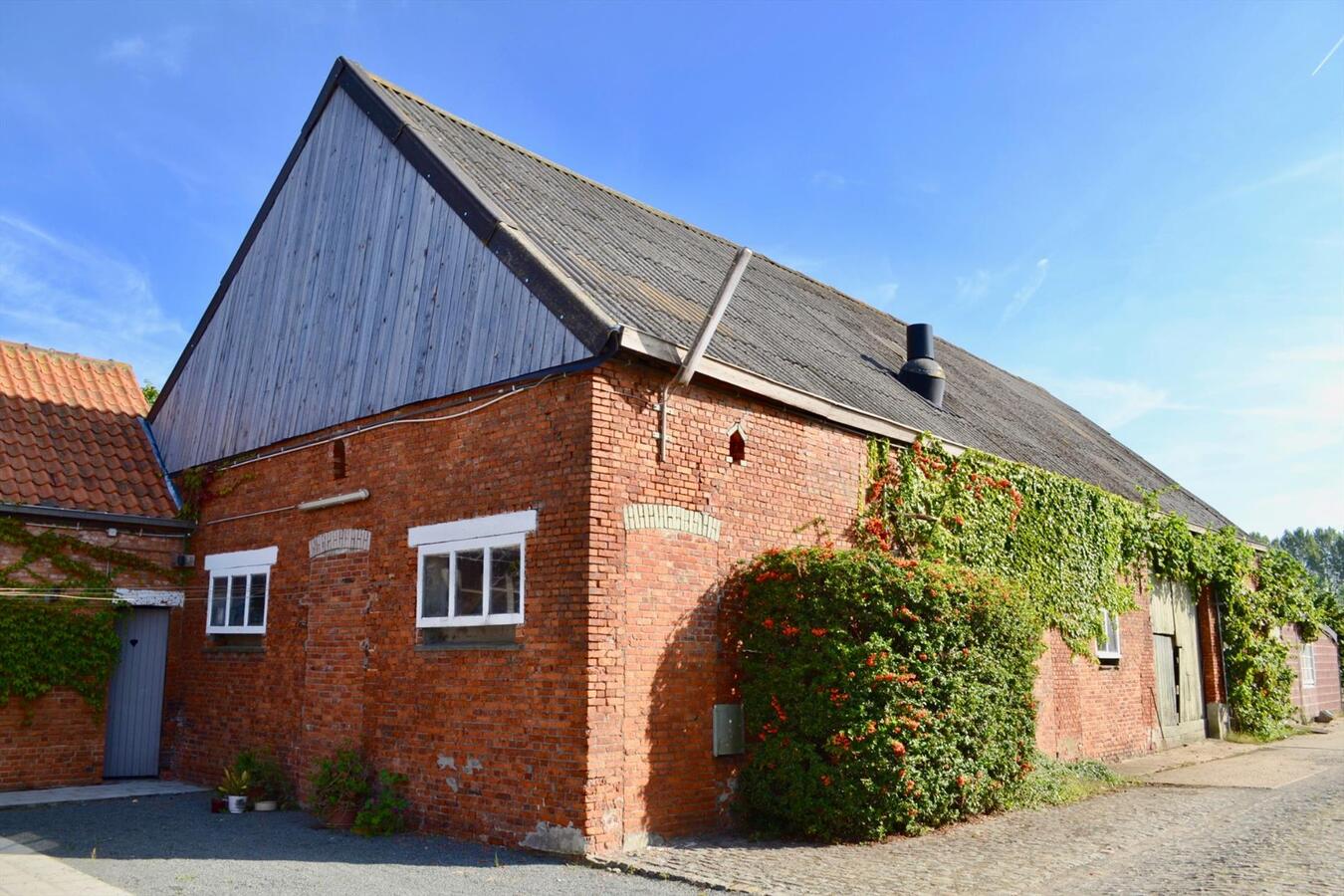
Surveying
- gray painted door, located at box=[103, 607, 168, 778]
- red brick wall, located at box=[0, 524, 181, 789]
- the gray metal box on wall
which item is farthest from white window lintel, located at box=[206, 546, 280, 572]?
the gray metal box on wall

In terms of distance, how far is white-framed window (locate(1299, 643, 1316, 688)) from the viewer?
928 inches

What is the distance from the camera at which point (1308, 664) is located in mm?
24078

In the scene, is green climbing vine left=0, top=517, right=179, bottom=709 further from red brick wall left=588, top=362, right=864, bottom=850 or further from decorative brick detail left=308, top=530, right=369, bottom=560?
red brick wall left=588, top=362, right=864, bottom=850

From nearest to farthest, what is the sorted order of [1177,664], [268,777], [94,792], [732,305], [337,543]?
1. [337,543]
2. [268,777]
3. [94,792]
4. [732,305]
5. [1177,664]

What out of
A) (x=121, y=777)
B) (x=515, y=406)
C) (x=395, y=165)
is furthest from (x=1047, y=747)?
(x=121, y=777)

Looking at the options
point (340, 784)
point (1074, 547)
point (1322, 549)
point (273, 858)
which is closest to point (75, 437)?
point (340, 784)

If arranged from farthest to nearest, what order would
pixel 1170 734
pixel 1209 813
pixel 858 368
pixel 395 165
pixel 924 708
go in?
pixel 1170 734, pixel 858 368, pixel 395 165, pixel 1209 813, pixel 924 708

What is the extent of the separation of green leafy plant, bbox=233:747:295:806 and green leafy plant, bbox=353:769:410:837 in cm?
193

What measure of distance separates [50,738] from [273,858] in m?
5.81

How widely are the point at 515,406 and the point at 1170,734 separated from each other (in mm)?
13727

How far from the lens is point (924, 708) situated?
359 inches

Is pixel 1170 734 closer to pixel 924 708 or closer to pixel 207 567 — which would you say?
pixel 924 708

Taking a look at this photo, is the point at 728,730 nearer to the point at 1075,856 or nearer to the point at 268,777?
the point at 1075,856

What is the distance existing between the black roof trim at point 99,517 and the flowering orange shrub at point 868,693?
8759 mm
